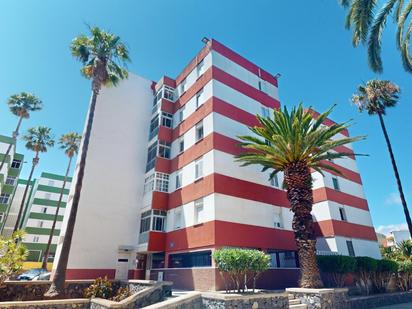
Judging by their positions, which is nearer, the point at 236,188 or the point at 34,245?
the point at 236,188

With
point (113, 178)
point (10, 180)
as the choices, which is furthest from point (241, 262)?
point (10, 180)

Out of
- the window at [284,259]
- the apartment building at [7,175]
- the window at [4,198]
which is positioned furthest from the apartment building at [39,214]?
the window at [284,259]

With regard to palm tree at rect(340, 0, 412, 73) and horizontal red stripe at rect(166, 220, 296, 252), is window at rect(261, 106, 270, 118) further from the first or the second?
palm tree at rect(340, 0, 412, 73)

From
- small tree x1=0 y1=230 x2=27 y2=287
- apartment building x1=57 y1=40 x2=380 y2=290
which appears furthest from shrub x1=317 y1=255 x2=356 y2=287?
small tree x1=0 y1=230 x2=27 y2=287

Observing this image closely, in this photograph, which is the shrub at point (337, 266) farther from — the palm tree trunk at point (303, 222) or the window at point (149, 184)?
the window at point (149, 184)

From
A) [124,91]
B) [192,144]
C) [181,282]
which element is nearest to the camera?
[181,282]

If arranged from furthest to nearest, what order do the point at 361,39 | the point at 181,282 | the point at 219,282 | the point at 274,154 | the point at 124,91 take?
the point at 124,91 → the point at 181,282 → the point at 274,154 → the point at 219,282 → the point at 361,39

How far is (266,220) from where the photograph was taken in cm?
1925

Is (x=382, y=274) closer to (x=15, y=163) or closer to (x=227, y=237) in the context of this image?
(x=227, y=237)

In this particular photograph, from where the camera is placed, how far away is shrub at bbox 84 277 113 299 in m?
15.3

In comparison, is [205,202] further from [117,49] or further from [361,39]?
[117,49]

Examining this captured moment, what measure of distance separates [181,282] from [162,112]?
1586cm

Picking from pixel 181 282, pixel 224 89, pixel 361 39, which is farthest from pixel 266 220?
pixel 361 39

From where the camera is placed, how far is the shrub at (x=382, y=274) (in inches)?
712
